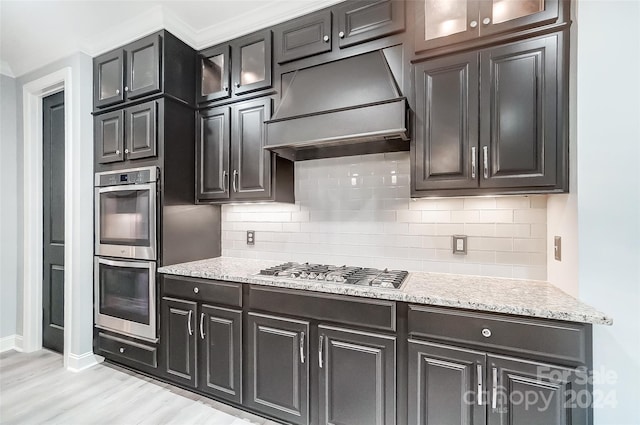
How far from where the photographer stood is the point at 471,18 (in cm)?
165

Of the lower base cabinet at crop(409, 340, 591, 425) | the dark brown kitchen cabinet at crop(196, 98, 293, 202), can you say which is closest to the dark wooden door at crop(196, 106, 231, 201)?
the dark brown kitchen cabinet at crop(196, 98, 293, 202)

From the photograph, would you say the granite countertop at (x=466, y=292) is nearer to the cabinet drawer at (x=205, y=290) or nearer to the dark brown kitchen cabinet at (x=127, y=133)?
the cabinet drawer at (x=205, y=290)

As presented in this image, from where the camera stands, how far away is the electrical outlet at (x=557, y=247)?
1.60m

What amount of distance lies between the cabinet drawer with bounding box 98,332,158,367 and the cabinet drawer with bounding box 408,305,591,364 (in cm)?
206

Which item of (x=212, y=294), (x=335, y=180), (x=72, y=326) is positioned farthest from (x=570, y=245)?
(x=72, y=326)

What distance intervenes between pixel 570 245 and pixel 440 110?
0.97m

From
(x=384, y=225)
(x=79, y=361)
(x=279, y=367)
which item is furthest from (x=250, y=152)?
(x=79, y=361)

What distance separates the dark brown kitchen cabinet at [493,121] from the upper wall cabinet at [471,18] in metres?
0.09

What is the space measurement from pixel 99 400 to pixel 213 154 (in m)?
2.04

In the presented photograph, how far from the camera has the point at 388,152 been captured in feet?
7.11

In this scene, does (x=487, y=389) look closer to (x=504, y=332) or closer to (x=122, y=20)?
(x=504, y=332)

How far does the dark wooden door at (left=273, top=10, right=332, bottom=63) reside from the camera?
2.04 metres

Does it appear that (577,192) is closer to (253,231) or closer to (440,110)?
(440,110)

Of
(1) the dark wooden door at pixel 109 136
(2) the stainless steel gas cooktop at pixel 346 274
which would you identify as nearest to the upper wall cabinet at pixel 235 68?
(1) the dark wooden door at pixel 109 136
